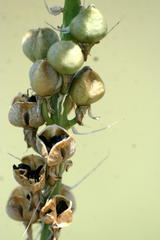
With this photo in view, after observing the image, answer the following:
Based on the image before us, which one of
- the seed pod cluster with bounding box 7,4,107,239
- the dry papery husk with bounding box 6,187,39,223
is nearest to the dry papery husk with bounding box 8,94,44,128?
the seed pod cluster with bounding box 7,4,107,239

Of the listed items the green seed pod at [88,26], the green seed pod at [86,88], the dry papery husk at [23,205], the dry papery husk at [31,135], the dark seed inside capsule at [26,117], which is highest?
the green seed pod at [88,26]

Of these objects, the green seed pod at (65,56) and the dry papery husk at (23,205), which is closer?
the green seed pod at (65,56)

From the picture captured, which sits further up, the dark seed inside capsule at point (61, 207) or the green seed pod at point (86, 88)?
A: the green seed pod at point (86, 88)

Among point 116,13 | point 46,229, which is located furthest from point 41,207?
point 116,13

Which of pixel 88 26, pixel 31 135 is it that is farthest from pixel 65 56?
pixel 31 135

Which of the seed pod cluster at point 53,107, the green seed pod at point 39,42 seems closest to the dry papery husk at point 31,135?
the seed pod cluster at point 53,107

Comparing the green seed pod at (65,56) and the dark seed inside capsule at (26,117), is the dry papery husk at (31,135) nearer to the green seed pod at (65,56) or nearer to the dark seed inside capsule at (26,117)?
the dark seed inside capsule at (26,117)
